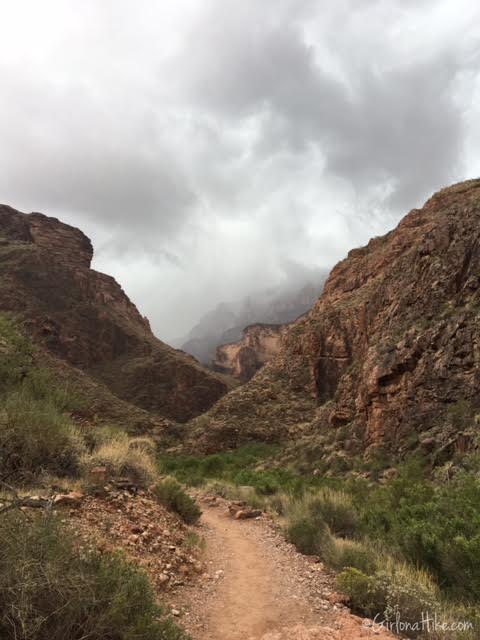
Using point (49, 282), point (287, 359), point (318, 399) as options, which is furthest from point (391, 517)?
point (49, 282)

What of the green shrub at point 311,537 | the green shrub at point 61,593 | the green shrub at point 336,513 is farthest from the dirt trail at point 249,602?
the green shrub at point 336,513

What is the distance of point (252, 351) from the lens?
108 meters

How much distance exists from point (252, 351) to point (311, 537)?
327 feet

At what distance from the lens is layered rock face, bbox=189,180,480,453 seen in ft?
60.1

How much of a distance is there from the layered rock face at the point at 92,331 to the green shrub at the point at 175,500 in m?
48.4

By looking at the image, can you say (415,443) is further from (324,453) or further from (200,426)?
(200,426)

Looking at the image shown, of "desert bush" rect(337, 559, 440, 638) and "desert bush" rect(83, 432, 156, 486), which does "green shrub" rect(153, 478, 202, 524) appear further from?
"desert bush" rect(337, 559, 440, 638)

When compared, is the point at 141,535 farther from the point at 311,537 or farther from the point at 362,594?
the point at 311,537

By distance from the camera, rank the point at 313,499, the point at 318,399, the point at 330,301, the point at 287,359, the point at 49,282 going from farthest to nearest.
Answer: the point at 49,282
the point at 330,301
the point at 287,359
the point at 318,399
the point at 313,499

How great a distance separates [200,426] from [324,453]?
1808 centimetres

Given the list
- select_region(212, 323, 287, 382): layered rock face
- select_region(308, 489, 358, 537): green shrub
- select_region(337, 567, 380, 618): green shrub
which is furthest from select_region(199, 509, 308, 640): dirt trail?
select_region(212, 323, 287, 382): layered rock face

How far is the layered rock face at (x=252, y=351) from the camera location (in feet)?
346

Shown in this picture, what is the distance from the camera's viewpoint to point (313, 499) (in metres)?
10.8

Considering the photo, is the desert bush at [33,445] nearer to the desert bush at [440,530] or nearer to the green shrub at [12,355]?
the green shrub at [12,355]
